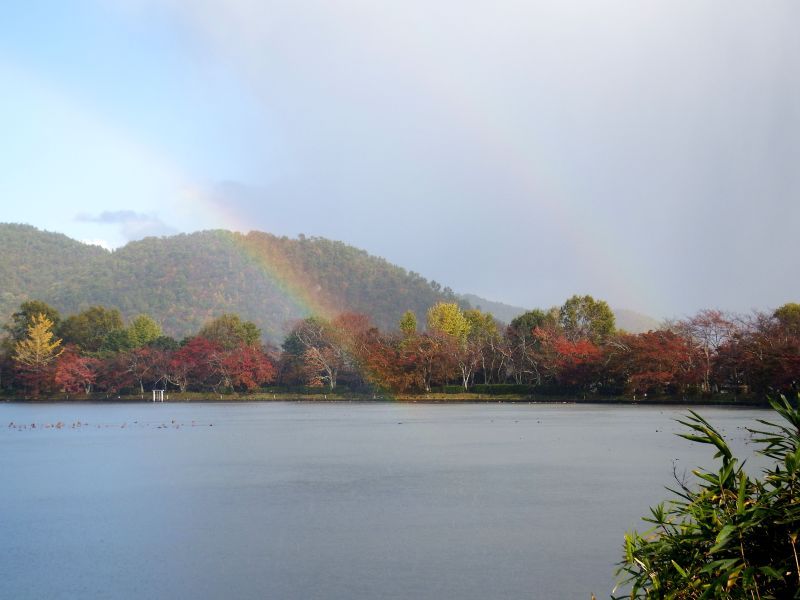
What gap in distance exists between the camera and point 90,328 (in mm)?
85688

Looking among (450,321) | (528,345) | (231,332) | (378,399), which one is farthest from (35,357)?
(528,345)

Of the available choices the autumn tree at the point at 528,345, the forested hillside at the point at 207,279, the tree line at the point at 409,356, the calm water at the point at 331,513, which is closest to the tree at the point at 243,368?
the tree line at the point at 409,356

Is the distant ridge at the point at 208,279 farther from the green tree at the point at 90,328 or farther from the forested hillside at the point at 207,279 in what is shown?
the green tree at the point at 90,328

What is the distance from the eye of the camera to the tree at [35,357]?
2958 inches

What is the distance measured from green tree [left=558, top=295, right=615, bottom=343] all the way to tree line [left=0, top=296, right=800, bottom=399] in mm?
96

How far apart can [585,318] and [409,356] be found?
55.2ft

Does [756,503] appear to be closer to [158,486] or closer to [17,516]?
[17,516]

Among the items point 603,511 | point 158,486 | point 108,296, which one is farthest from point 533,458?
point 108,296

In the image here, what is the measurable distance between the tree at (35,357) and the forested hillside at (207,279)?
42901mm

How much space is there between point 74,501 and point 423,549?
9296mm

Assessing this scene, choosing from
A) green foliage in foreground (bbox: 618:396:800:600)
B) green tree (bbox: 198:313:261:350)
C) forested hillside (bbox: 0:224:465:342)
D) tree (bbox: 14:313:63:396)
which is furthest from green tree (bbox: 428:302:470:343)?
green foliage in foreground (bbox: 618:396:800:600)

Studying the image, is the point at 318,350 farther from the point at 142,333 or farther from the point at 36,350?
the point at 36,350

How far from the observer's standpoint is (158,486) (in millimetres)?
20250

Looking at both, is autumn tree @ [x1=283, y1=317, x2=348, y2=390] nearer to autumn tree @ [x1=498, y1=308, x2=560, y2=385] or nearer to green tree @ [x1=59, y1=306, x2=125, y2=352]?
autumn tree @ [x1=498, y1=308, x2=560, y2=385]
